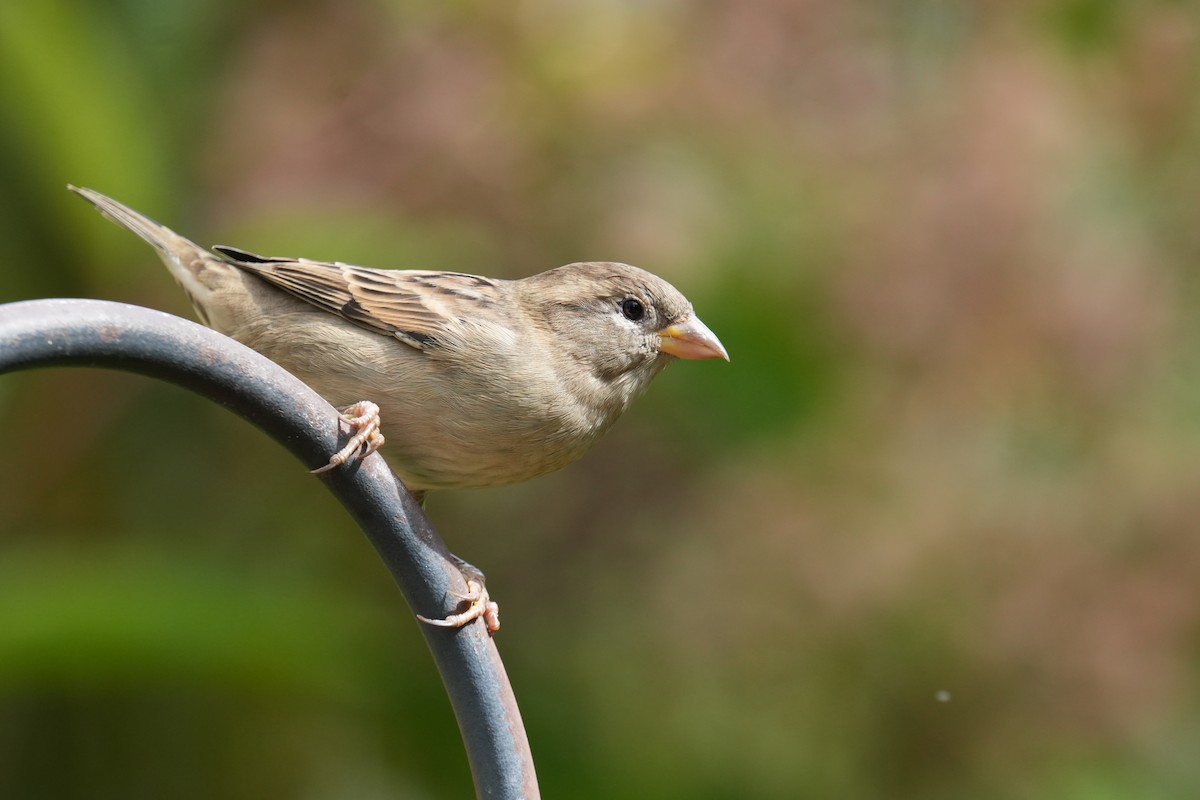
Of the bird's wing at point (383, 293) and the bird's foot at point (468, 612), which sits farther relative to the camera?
the bird's wing at point (383, 293)

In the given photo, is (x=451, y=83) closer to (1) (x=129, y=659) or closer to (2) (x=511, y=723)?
(1) (x=129, y=659)

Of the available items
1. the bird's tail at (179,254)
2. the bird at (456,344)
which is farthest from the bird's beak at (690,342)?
the bird's tail at (179,254)

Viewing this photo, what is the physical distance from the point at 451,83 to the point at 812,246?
139 centimetres

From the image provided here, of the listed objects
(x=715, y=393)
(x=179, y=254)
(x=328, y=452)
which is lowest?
(x=715, y=393)

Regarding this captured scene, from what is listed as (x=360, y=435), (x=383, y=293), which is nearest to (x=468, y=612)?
(x=360, y=435)

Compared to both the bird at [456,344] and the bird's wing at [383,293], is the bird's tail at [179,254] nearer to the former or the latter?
the bird at [456,344]

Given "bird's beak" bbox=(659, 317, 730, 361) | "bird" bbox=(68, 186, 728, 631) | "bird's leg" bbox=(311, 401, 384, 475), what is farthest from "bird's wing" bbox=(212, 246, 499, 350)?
"bird's beak" bbox=(659, 317, 730, 361)

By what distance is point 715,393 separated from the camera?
4656mm

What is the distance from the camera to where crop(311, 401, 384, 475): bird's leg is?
2186mm

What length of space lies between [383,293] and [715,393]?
1.68 metres

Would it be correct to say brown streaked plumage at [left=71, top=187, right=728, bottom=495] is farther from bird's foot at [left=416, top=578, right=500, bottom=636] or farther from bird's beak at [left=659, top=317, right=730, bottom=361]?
bird's foot at [left=416, top=578, right=500, bottom=636]

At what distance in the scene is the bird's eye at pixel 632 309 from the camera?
3.43 m

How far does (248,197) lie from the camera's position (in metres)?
4.77

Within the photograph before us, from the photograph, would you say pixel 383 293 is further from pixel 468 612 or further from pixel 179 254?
pixel 468 612
